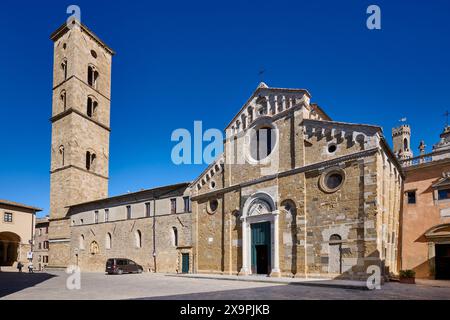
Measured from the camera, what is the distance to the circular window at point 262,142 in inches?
939

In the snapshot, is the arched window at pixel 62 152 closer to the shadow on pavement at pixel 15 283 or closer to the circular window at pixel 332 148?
the shadow on pavement at pixel 15 283

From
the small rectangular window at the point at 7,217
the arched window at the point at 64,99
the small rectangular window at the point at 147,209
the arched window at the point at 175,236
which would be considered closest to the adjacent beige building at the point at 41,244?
the small rectangular window at the point at 7,217

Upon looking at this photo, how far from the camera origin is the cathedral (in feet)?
62.9

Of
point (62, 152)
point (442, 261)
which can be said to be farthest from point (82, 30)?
point (442, 261)

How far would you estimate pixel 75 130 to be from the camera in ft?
131

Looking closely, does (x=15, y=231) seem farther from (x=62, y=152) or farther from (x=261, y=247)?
(x=261, y=247)

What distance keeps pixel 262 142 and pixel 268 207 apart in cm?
443

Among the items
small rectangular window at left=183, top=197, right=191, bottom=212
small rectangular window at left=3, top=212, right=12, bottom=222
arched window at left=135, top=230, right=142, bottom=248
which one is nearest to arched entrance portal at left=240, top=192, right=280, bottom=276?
small rectangular window at left=183, top=197, right=191, bottom=212

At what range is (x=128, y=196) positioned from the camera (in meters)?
34.2

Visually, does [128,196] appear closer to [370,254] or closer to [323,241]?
[323,241]

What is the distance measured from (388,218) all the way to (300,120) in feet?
25.0

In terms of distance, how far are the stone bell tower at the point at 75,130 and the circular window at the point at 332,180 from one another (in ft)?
94.2

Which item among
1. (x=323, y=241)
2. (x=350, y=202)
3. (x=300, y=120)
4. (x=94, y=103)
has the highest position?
(x=94, y=103)
